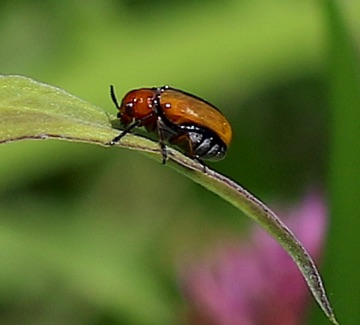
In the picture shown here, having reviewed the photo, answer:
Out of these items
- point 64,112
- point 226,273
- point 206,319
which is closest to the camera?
point 64,112

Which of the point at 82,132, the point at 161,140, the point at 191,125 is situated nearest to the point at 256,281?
the point at 191,125

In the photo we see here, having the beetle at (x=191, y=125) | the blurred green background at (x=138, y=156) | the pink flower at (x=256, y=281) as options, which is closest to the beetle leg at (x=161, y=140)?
the beetle at (x=191, y=125)

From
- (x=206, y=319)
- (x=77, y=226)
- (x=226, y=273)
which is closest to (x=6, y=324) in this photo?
(x=77, y=226)

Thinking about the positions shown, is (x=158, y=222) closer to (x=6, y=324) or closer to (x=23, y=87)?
(x=6, y=324)

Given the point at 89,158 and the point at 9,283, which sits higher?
the point at 89,158

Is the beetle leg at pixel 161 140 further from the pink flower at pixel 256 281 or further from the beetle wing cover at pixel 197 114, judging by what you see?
the pink flower at pixel 256 281

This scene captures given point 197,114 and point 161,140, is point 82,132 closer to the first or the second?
point 161,140

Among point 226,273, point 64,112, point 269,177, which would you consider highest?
point 64,112
